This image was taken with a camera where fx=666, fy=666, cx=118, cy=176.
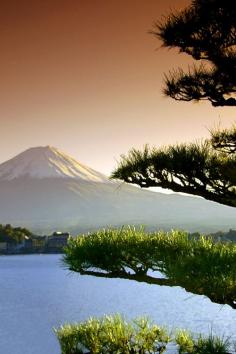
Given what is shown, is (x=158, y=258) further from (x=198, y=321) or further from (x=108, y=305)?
(x=108, y=305)

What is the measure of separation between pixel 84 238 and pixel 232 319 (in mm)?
30721

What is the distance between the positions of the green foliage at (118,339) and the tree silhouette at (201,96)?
6.79 feet

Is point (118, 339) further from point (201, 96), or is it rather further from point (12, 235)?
point (12, 235)

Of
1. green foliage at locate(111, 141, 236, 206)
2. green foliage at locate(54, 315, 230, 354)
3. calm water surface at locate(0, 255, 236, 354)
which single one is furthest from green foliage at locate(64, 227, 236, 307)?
calm water surface at locate(0, 255, 236, 354)

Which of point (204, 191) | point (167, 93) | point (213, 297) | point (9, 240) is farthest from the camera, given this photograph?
point (9, 240)

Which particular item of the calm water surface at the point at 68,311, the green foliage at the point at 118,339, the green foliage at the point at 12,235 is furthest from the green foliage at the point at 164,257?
the green foliage at the point at 12,235

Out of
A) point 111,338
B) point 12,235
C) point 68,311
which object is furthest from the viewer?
point 12,235

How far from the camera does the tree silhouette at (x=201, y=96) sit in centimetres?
610

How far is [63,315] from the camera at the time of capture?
42.5 meters

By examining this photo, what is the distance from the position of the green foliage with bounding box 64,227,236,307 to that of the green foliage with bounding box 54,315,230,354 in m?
2.29

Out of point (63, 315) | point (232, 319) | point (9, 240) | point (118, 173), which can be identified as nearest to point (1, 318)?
point (63, 315)

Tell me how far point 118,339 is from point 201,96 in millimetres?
3428

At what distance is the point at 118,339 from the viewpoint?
832cm

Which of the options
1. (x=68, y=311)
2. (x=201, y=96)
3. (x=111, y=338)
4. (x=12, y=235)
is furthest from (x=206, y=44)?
(x=12, y=235)
